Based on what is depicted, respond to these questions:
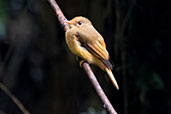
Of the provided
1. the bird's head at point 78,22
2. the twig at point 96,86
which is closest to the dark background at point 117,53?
the bird's head at point 78,22

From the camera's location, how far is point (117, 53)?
3.78m

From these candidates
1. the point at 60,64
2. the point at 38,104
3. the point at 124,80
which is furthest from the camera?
the point at 38,104

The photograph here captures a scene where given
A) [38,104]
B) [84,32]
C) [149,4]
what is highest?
[84,32]

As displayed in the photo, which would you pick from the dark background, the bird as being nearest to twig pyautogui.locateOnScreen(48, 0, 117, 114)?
the bird

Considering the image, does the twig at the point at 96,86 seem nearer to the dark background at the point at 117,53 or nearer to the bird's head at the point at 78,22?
the bird's head at the point at 78,22

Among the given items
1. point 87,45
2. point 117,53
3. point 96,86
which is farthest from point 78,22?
point 96,86

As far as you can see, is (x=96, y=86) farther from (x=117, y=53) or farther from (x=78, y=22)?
(x=117, y=53)

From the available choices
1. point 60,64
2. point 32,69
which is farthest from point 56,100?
point 32,69

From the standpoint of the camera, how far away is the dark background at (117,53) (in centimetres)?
377

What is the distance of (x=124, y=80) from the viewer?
142 inches

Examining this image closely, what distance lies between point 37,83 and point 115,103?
2.76 meters

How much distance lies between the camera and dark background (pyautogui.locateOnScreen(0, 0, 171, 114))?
3770 millimetres

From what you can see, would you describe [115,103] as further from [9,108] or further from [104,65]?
[9,108]

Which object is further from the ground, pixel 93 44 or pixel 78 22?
pixel 78 22
